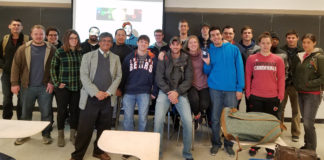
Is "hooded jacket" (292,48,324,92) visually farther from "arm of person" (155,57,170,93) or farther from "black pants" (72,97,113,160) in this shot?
"black pants" (72,97,113,160)

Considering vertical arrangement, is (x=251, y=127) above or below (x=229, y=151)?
above

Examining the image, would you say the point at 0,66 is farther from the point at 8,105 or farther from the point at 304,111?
the point at 304,111

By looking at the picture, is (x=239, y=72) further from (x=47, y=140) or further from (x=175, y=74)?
(x=47, y=140)

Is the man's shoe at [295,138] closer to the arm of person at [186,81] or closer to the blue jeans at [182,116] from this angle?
the blue jeans at [182,116]

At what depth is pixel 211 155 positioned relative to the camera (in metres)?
2.98

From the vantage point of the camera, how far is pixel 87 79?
261 cm

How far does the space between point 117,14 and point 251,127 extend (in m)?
3.44

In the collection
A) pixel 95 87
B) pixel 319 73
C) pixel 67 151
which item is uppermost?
pixel 319 73

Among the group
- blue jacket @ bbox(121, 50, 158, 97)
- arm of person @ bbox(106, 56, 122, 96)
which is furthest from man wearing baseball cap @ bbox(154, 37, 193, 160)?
arm of person @ bbox(106, 56, 122, 96)

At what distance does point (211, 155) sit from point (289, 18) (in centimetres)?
325

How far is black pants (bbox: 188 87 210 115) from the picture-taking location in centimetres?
283

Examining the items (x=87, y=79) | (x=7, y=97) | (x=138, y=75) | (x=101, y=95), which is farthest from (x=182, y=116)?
(x=7, y=97)

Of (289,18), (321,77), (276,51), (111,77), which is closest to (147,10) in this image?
(111,77)

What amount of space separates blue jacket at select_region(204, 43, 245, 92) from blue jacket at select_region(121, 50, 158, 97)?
0.72m
